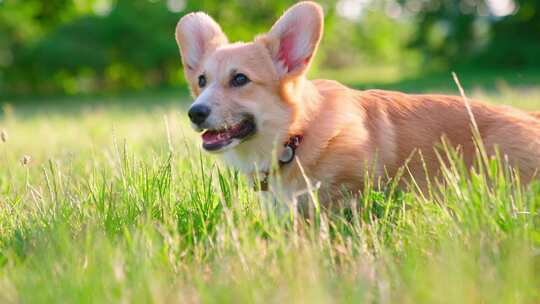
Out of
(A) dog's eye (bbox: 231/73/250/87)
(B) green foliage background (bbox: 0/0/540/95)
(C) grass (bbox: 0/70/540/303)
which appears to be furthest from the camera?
(B) green foliage background (bbox: 0/0/540/95)

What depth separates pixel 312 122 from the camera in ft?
12.2

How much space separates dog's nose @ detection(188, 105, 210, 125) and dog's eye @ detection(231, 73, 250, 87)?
317 millimetres

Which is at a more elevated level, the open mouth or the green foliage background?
the open mouth

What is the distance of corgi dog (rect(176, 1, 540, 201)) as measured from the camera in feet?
11.9

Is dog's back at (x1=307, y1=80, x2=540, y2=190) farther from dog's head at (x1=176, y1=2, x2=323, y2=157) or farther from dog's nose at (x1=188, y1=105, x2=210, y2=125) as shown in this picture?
dog's nose at (x1=188, y1=105, x2=210, y2=125)

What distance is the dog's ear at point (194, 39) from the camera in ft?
13.8

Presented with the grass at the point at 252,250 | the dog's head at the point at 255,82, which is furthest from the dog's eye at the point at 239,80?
the grass at the point at 252,250

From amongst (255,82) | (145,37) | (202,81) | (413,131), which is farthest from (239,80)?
(145,37)

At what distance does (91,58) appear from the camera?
25234 mm

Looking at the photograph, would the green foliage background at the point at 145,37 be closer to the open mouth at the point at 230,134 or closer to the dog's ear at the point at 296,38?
the dog's ear at the point at 296,38

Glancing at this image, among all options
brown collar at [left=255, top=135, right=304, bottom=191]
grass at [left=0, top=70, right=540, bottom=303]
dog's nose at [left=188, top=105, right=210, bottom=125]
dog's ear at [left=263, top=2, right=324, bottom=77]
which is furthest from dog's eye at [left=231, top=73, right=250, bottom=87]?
grass at [left=0, top=70, right=540, bottom=303]

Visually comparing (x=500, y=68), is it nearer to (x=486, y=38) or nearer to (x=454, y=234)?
(x=486, y=38)

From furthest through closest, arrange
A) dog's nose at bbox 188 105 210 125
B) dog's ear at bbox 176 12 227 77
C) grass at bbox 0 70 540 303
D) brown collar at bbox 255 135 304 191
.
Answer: dog's ear at bbox 176 12 227 77
brown collar at bbox 255 135 304 191
dog's nose at bbox 188 105 210 125
grass at bbox 0 70 540 303

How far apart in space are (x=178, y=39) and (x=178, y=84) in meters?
25.0
